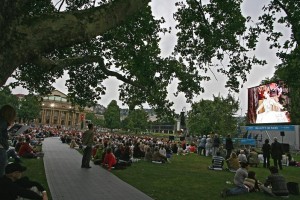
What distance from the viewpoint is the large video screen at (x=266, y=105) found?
4184cm

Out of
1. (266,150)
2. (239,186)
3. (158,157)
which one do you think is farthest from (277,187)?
(158,157)

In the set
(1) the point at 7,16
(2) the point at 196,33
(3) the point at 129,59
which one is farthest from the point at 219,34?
(1) the point at 7,16

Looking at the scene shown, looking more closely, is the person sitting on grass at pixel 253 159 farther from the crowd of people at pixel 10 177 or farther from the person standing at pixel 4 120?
the person standing at pixel 4 120

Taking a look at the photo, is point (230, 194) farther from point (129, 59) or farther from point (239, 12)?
point (129, 59)

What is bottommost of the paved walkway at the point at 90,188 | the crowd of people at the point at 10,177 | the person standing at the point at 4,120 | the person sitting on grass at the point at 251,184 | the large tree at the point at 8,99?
the paved walkway at the point at 90,188

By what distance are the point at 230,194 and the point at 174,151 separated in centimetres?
2246

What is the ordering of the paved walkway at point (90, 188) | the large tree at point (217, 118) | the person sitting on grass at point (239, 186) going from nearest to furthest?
the paved walkway at point (90, 188) → the person sitting on grass at point (239, 186) → the large tree at point (217, 118)

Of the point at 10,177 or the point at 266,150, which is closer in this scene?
the point at 10,177

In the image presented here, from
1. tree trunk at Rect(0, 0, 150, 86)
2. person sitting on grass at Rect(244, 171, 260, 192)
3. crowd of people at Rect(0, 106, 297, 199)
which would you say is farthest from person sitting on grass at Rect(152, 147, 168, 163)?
tree trunk at Rect(0, 0, 150, 86)

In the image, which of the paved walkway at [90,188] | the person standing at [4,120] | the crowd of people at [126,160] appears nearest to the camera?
the crowd of people at [126,160]

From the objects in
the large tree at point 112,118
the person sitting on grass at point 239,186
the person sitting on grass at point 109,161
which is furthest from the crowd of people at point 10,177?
the large tree at point 112,118

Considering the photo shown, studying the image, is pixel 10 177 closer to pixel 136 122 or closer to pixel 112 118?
pixel 136 122

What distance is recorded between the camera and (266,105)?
44.6 m

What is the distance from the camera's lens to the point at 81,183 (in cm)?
1163
